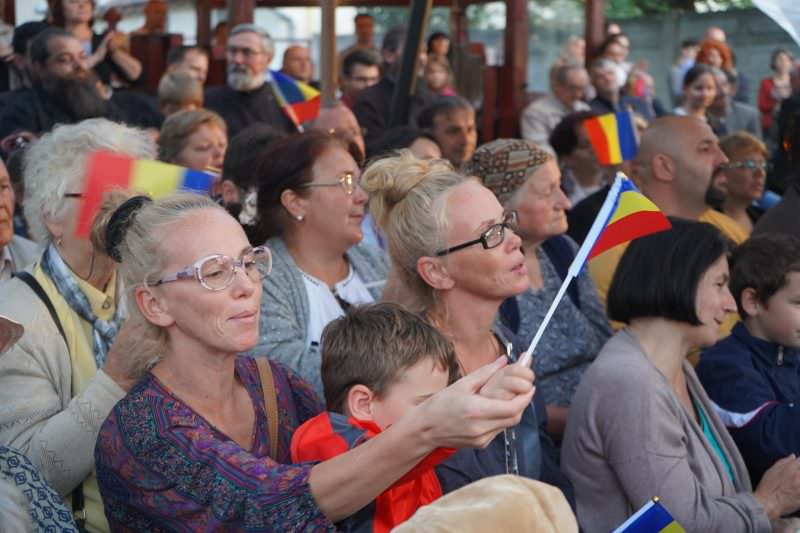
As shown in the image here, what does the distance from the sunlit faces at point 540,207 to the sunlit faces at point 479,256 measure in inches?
38.3

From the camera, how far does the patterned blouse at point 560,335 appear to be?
4.41 metres

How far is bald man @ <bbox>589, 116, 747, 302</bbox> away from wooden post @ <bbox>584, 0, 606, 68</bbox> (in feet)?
19.9

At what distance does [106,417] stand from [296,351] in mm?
839

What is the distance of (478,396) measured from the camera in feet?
7.86

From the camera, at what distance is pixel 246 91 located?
8.14 m

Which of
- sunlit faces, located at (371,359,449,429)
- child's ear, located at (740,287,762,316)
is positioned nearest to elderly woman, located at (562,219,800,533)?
child's ear, located at (740,287,762,316)

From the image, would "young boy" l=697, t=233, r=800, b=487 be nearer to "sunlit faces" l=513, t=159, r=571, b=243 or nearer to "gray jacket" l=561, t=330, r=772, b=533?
"gray jacket" l=561, t=330, r=772, b=533

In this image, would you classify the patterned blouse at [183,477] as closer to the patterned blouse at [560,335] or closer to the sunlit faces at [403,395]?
the sunlit faces at [403,395]

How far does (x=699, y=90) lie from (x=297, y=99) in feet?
15.4

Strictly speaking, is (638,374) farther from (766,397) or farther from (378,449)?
(378,449)

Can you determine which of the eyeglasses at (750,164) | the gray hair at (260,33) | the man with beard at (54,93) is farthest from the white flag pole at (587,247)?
the gray hair at (260,33)

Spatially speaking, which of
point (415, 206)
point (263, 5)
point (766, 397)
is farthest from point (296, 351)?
point (263, 5)

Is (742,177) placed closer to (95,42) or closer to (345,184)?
(345,184)

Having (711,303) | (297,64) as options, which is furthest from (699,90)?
(711,303)
